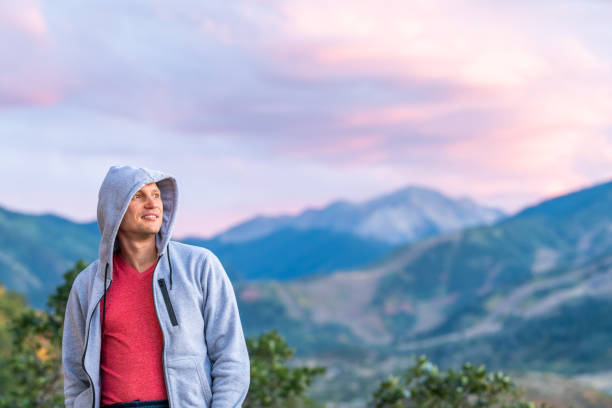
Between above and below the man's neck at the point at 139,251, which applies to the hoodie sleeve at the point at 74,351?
below

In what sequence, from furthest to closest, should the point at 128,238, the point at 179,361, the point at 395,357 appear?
the point at 395,357, the point at 128,238, the point at 179,361

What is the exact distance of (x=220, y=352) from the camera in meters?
3.69

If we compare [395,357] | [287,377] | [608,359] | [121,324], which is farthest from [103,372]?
[395,357]

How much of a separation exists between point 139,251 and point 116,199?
1.13 ft

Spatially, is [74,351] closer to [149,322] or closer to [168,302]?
[149,322]

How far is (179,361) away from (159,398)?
0.25 metres

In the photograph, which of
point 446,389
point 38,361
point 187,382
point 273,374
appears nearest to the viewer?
point 187,382

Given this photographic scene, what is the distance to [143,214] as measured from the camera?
380cm

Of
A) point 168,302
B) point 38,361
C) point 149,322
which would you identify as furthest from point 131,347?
point 38,361

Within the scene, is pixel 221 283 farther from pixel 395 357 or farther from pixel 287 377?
pixel 395 357

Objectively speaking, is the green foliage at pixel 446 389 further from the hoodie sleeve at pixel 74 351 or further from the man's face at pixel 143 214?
the man's face at pixel 143 214

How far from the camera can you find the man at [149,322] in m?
3.66

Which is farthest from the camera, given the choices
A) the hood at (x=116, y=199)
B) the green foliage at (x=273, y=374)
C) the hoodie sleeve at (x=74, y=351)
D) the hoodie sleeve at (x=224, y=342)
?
the green foliage at (x=273, y=374)

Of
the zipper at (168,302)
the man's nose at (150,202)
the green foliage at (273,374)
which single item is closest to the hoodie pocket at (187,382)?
the zipper at (168,302)
